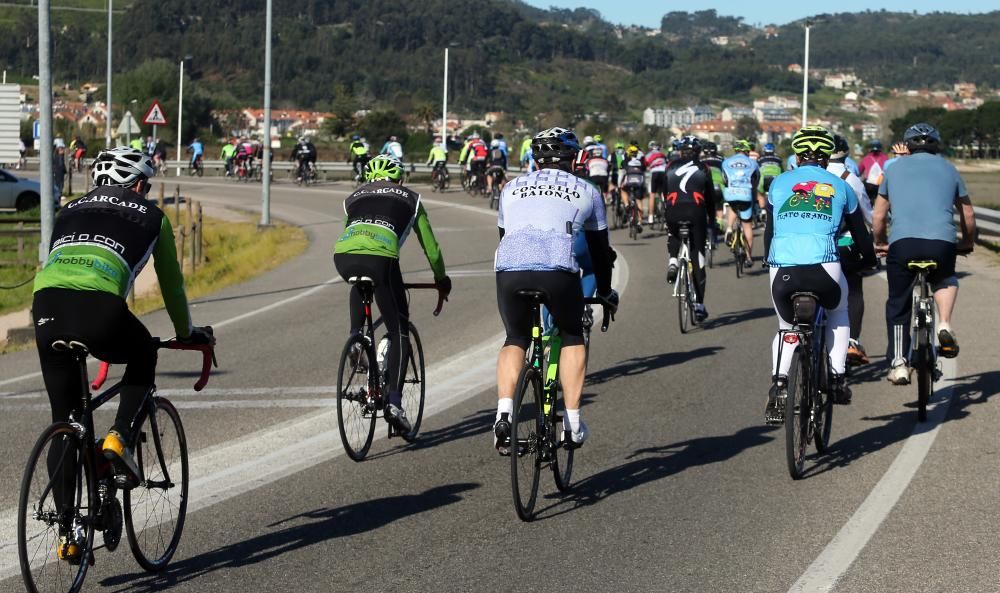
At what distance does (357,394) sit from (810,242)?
2.93 metres

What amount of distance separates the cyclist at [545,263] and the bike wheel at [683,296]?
7.97m

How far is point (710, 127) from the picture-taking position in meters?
192

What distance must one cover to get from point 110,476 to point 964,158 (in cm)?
10991

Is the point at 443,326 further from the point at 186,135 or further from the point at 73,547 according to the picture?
the point at 186,135

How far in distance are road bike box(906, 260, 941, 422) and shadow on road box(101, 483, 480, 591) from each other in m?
3.66

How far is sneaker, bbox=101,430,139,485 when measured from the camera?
19.9 feet

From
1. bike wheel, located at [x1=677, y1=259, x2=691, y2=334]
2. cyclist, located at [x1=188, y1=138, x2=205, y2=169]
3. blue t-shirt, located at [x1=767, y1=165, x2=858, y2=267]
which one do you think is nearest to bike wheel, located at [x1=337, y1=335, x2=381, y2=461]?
blue t-shirt, located at [x1=767, y1=165, x2=858, y2=267]

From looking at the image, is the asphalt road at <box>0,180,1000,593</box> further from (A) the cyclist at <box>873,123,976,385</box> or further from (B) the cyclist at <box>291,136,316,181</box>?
(B) the cyclist at <box>291,136,316,181</box>

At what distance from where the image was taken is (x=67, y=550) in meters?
5.93

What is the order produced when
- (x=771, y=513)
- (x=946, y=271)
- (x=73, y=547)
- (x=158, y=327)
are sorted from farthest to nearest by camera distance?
(x=158, y=327) < (x=946, y=271) < (x=771, y=513) < (x=73, y=547)

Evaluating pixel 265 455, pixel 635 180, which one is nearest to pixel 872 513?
pixel 265 455

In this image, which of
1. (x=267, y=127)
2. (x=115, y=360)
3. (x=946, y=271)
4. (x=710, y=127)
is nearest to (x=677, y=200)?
(x=946, y=271)

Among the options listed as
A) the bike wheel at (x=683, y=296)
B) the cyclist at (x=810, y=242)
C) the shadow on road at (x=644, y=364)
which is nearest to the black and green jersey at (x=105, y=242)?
the cyclist at (x=810, y=242)

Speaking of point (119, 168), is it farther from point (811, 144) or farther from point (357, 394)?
point (811, 144)
